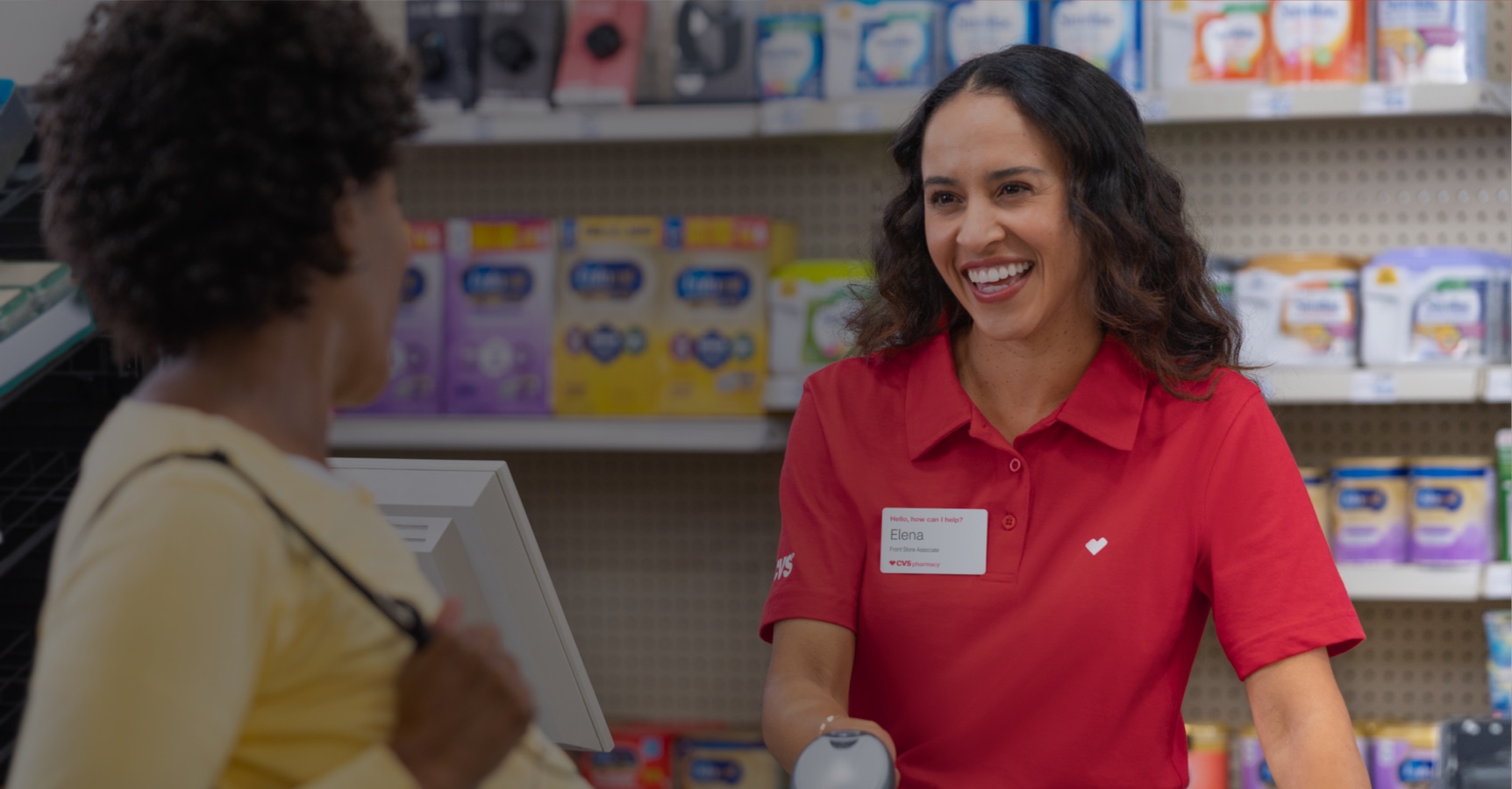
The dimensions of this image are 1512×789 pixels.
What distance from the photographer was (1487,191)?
8.75 ft

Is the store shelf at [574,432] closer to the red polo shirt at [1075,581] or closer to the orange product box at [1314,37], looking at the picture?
the red polo shirt at [1075,581]

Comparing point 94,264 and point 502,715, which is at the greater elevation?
point 94,264

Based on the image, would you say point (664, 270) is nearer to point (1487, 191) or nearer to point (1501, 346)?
point (1501, 346)

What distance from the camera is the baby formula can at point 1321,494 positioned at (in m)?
2.37

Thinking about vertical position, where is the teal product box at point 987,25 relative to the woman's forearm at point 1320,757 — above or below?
above

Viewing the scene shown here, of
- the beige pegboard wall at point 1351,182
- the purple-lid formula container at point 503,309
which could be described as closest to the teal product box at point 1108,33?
the beige pegboard wall at point 1351,182

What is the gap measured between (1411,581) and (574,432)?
156 centimetres

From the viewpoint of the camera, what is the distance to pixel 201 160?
572 millimetres

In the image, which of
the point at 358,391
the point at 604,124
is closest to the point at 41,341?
the point at 358,391

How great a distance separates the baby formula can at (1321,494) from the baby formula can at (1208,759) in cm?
43

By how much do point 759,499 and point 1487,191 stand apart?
5.44ft

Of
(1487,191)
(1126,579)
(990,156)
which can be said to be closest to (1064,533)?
(1126,579)

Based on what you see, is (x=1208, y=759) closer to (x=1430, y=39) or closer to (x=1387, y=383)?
(x=1387, y=383)

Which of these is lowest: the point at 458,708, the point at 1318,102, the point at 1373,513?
the point at 1373,513
